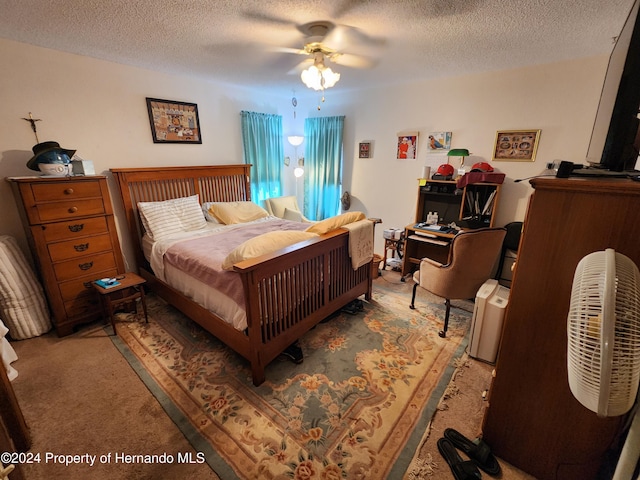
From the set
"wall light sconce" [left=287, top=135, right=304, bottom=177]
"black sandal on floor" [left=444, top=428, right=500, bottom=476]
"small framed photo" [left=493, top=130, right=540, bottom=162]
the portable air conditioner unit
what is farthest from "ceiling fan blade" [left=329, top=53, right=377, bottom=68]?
"black sandal on floor" [left=444, top=428, right=500, bottom=476]

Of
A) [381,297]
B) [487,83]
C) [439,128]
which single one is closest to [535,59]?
[487,83]

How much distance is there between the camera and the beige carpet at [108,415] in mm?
1358

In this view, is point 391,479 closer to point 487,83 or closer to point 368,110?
point 487,83

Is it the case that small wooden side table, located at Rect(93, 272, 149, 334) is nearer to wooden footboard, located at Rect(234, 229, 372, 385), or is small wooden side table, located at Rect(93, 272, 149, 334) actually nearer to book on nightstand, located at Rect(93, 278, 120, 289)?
book on nightstand, located at Rect(93, 278, 120, 289)

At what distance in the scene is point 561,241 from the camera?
41.8 inches

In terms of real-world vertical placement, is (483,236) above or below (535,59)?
below

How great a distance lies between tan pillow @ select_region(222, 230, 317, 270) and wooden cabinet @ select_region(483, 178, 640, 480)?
141 cm

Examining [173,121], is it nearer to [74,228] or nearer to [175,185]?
[175,185]

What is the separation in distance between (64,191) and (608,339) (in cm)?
326

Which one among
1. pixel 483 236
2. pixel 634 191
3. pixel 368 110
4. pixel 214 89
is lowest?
pixel 483 236

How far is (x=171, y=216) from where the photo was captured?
294 cm

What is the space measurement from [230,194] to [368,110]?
229 centimetres

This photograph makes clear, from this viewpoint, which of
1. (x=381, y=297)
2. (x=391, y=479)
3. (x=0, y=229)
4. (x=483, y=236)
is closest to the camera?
(x=391, y=479)

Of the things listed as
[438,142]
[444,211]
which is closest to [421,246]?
[444,211]
